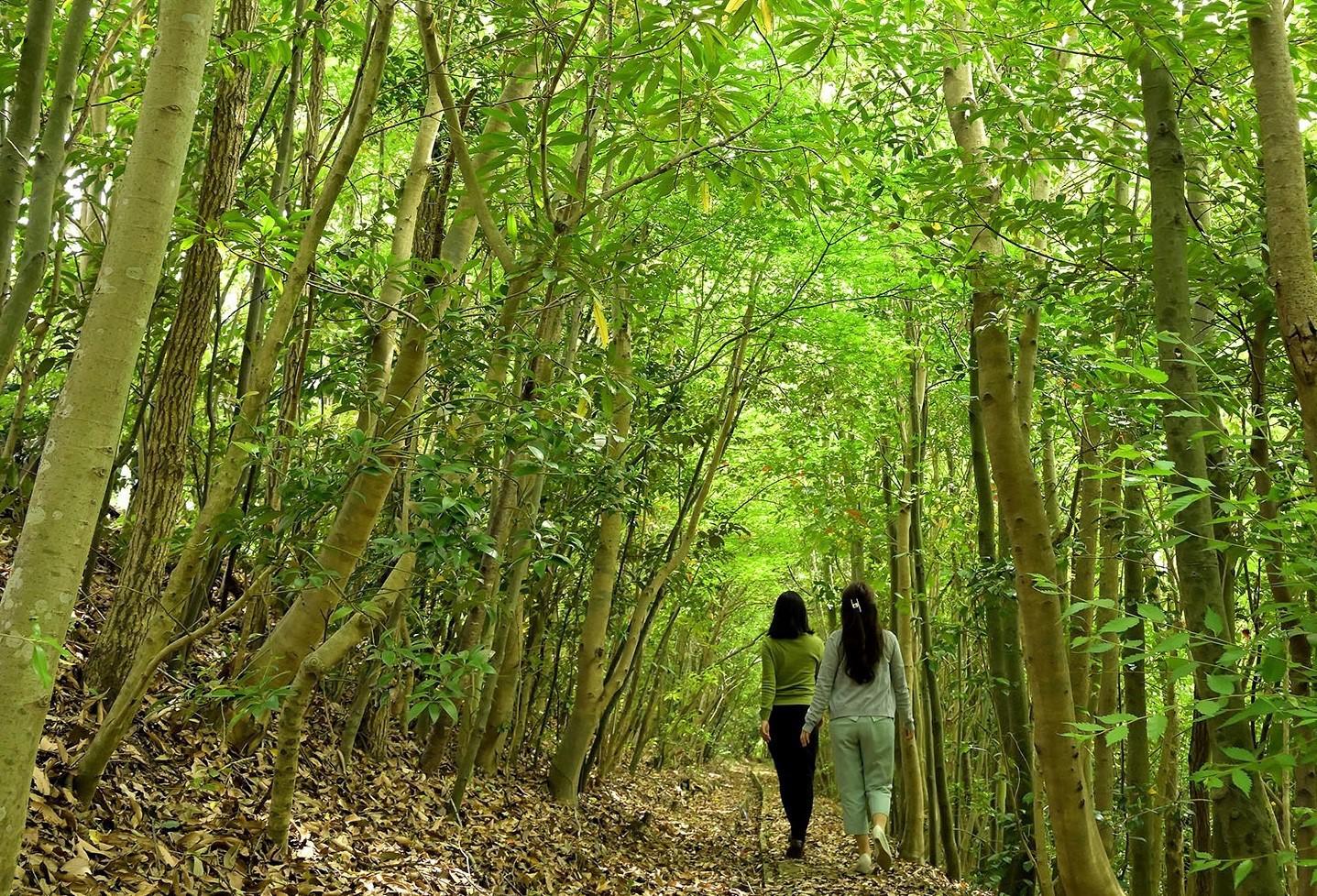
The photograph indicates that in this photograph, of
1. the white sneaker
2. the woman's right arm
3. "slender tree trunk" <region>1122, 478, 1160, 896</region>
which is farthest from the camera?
the woman's right arm

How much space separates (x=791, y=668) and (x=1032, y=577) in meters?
3.61

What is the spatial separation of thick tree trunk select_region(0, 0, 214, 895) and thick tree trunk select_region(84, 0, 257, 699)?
2378 millimetres

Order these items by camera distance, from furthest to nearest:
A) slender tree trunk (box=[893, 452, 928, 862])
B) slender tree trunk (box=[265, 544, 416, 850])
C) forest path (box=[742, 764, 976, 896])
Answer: slender tree trunk (box=[893, 452, 928, 862]) < forest path (box=[742, 764, 976, 896]) < slender tree trunk (box=[265, 544, 416, 850])

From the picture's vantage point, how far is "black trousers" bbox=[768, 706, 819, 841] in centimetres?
751

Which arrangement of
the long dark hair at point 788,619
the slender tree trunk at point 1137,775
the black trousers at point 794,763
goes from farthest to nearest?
the long dark hair at point 788,619 < the black trousers at point 794,763 < the slender tree trunk at point 1137,775

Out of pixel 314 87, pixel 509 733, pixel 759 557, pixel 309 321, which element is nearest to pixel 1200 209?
pixel 309 321

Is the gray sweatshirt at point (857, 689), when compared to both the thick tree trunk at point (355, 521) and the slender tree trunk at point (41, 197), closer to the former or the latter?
the thick tree trunk at point (355, 521)

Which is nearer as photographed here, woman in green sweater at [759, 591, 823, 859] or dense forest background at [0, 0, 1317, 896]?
dense forest background at [0, 0, 1317, 896]

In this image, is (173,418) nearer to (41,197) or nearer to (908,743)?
(41,197)

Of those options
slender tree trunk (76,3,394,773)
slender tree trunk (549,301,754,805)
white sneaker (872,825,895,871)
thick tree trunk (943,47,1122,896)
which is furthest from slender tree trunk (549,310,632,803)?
slender tree trunk (76,3,394,773)

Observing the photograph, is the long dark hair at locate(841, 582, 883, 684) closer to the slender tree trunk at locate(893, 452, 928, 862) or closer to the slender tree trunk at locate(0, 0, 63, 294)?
the slender tree trunk at locate(893, 452, 928, 862)

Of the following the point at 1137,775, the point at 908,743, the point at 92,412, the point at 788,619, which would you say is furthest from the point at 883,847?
the point at 92,412

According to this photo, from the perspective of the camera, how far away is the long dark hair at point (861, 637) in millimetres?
6758

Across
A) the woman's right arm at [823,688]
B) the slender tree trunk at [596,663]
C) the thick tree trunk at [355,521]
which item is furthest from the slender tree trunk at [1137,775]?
the thick tree trunk at [355,521]
